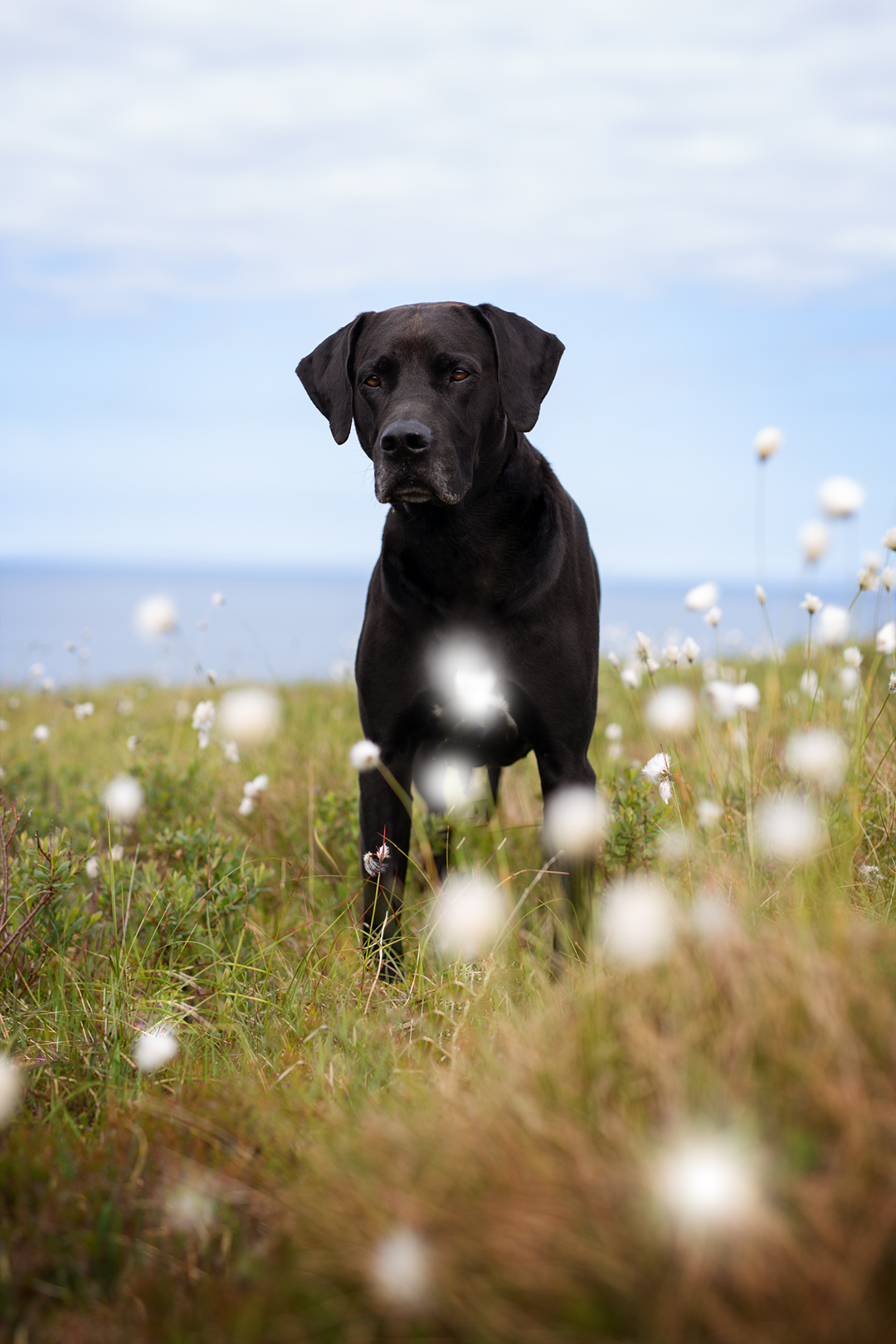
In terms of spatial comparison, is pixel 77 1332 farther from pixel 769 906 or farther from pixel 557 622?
pixel 557 622

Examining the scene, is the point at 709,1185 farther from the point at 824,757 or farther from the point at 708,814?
the point at 708,814

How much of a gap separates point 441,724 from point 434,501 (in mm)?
787

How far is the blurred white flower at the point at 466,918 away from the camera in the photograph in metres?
2.04

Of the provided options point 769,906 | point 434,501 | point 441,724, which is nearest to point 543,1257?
point 769,906

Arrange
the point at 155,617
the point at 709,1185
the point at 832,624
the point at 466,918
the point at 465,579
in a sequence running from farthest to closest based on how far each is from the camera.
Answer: the point at 465,579
the point at 832,624
the point at 155,617
the point at 466,918
the point at 709,1185

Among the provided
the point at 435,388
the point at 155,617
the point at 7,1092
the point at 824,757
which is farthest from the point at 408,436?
the point at 7,1092

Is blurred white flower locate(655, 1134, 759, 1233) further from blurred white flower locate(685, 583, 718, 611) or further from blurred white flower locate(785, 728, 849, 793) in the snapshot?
blurred white flower locate(685, 583, 718, 611)

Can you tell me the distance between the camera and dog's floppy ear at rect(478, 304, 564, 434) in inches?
131

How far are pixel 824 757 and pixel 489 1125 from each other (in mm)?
1314

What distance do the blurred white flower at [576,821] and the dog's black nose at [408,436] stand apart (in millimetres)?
1230

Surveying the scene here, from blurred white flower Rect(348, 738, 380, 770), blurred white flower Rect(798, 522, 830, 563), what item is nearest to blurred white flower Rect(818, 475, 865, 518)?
blurred white flower Rect(798, 522, 830, 563)

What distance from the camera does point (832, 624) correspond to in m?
2.95

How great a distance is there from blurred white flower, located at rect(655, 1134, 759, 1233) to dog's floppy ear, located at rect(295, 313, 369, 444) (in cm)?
292

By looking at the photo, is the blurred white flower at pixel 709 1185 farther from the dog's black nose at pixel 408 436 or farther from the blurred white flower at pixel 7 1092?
the dog's black nose at pixel 408 436
